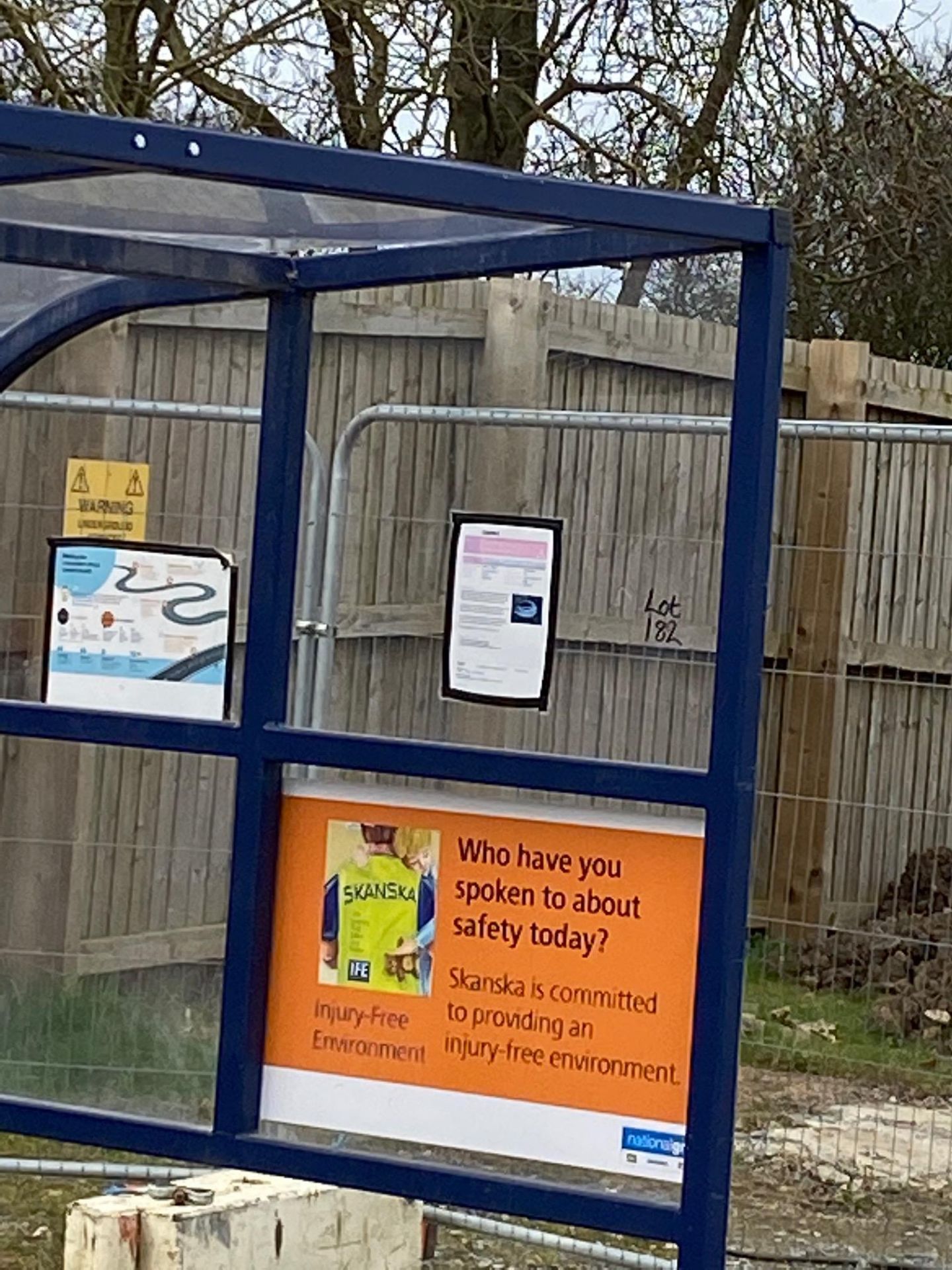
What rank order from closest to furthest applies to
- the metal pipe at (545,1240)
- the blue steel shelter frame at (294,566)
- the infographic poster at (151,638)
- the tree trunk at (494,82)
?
the blue steel shelter frame at (294,566)
the infographic poster at (151,638)
the metal pipe at (545,1240)
the tree trunk at (494,82)

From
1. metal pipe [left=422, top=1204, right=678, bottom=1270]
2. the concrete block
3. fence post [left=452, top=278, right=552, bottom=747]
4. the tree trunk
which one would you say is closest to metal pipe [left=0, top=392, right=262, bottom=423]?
fence post [left=452, top=278, right=552, bottom=747]

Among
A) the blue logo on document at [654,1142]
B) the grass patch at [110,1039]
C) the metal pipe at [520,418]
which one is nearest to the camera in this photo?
the blue logo on document at [654,1142]

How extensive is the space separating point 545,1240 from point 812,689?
105 inches

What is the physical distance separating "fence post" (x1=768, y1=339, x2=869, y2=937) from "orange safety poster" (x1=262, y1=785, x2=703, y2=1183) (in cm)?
278

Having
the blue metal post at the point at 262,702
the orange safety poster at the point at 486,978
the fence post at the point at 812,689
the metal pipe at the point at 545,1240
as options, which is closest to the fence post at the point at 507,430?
the fence post at the point at 812,689

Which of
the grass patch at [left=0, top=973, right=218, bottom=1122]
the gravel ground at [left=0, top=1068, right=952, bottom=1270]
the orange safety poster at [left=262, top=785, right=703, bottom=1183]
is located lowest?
the gravel ground at [left=0, top=1068, right=952, bottom=1270]

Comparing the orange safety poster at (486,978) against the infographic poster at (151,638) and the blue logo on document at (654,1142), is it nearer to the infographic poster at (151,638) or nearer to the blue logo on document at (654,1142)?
the blue logo on document at (654,1142)

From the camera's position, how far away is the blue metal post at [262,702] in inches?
145

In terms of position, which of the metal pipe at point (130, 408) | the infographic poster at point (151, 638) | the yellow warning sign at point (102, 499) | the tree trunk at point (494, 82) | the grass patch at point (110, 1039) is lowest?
the grass patch at point (110, 1039)

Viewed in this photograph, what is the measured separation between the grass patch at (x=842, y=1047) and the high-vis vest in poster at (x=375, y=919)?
280 cm

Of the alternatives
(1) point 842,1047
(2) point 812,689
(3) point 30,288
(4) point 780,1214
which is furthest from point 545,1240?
(2) point 812,689

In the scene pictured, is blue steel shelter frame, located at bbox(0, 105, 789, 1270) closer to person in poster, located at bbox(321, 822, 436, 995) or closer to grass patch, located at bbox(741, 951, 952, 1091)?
person in poster, located at bbox(321, 822, 436, 995)

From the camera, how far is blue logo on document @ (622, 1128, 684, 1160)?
3.46 meters

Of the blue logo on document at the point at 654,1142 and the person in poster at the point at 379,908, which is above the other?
the person in poster at the point at 379,908
